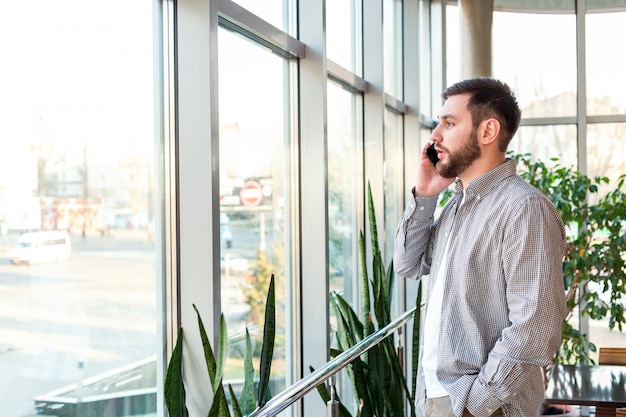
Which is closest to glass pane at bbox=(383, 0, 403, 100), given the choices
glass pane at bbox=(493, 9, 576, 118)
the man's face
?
glass pane at bbox=(493, 9, 576, 118)

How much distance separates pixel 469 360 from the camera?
202 centimetres

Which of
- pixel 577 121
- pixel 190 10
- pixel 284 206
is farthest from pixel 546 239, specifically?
pixel 577 121

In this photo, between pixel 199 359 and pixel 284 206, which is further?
pixel 284 206

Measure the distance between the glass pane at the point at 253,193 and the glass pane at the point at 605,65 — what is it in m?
4.62

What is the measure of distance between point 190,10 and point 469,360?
148 cm

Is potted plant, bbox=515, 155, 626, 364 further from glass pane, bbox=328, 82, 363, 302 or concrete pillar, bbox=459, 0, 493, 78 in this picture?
glass pane, bbox=328, 82, 363, 302

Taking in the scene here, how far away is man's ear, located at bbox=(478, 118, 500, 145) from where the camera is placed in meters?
2.14

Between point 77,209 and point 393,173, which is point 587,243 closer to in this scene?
point 393,173

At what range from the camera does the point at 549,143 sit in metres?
7.53

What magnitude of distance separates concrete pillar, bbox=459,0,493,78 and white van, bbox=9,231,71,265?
4750 mm

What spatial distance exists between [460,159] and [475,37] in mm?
4449

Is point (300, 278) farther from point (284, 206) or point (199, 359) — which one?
point (199, 359)

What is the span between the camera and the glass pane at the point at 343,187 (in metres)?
4.56

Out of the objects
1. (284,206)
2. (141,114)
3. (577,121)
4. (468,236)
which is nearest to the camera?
(468,236)
